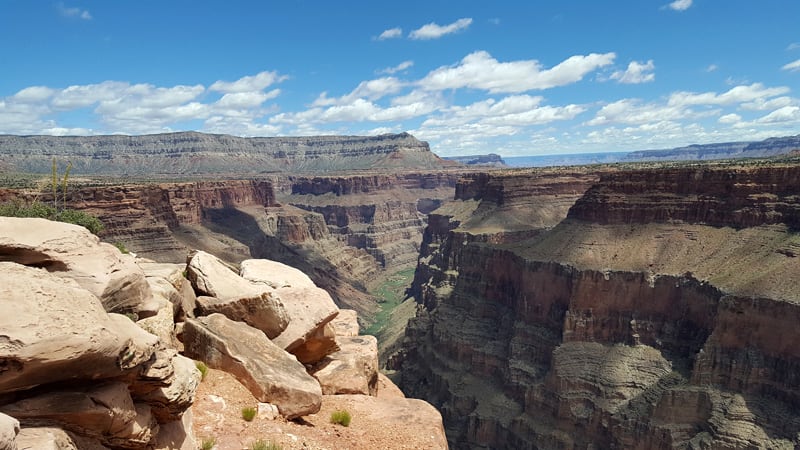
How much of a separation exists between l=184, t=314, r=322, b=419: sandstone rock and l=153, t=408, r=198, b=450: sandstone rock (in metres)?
2.43

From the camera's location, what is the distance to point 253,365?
13.4 metres

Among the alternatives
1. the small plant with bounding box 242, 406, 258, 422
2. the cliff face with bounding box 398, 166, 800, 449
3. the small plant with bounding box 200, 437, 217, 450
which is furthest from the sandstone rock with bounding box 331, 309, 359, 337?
the cliff face with bounding box 398, 166, 800, 449

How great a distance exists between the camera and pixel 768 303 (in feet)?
148

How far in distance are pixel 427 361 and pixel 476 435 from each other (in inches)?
643

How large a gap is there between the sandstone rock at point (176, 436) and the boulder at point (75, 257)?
2821 mm

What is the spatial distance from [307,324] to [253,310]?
5.88ft

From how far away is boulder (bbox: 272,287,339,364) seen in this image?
1577cm

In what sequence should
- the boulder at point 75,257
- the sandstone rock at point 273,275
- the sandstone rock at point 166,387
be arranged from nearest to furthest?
the sandstone rock at point 166,387 < the boulder at point 75,257 < the sandstone rock at point 273,275

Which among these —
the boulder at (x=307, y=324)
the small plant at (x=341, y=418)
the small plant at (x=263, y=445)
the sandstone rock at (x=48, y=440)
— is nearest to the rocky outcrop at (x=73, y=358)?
the sandstone rock at (x=48, y=440)

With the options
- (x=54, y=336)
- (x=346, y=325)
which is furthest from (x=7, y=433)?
(x=346, y=325)

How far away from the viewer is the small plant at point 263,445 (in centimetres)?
1062

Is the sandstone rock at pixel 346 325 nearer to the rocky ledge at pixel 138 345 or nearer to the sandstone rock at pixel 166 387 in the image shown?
the rocky ledge at pixel 138 345

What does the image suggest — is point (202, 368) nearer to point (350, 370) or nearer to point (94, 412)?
point (94, 412)

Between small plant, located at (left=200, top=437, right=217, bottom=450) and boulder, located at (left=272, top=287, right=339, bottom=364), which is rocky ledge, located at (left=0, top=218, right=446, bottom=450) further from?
small plant, located at (left=200, top=437, right=217, bottom=450)
